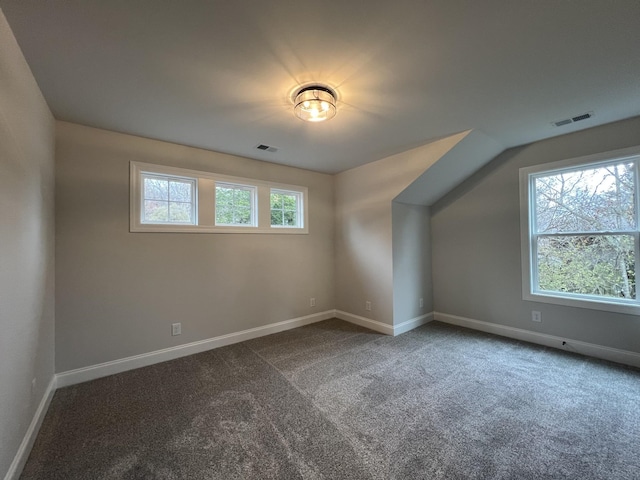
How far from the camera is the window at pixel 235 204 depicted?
3.34m

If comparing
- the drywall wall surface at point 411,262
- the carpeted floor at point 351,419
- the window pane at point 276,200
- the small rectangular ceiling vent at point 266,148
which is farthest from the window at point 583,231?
the window pane at point 276,200

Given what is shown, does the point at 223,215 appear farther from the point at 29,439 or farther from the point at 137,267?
the point at 29,439

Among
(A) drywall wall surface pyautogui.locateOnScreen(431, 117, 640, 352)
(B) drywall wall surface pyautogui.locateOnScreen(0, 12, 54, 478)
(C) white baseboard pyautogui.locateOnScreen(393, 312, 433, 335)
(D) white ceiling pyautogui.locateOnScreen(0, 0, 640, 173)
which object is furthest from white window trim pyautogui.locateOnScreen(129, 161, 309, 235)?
(A) drywall wall surface pyautogui.locateOnScreen(431, 117, 640, 352)

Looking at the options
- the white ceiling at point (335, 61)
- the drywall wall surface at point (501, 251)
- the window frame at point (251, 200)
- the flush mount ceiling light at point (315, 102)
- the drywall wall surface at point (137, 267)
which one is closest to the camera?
the white ceiling at point (335, 61)

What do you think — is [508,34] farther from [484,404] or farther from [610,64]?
[484,404]

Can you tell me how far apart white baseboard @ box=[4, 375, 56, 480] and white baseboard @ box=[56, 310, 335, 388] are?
0.19 metres

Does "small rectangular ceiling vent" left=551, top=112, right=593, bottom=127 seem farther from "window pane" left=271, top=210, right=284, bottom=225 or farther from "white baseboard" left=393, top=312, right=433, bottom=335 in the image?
"window pane" left=271, top=210, right=284, bottom=225

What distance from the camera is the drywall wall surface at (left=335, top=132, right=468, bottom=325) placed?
11.1ft

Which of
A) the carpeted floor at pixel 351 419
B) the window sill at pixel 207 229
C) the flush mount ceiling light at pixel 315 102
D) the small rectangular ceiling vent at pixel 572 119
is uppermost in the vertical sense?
the small rectangular ceiling vent at pixel 572 119

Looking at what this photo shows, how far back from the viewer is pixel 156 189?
2914 mm

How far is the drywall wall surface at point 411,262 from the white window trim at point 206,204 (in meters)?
1.42

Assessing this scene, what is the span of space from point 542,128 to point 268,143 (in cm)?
301

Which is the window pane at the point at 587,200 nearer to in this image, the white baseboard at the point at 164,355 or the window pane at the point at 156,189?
the white baseboard at the point at 164,355

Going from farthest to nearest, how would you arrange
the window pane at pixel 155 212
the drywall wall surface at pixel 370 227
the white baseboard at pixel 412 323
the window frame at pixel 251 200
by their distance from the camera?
the white baseboard at pixel 412 323
the drywall wall surface at pixel 370 227
the window frame at pixel 251 200
the window pane at pixel 155 212
